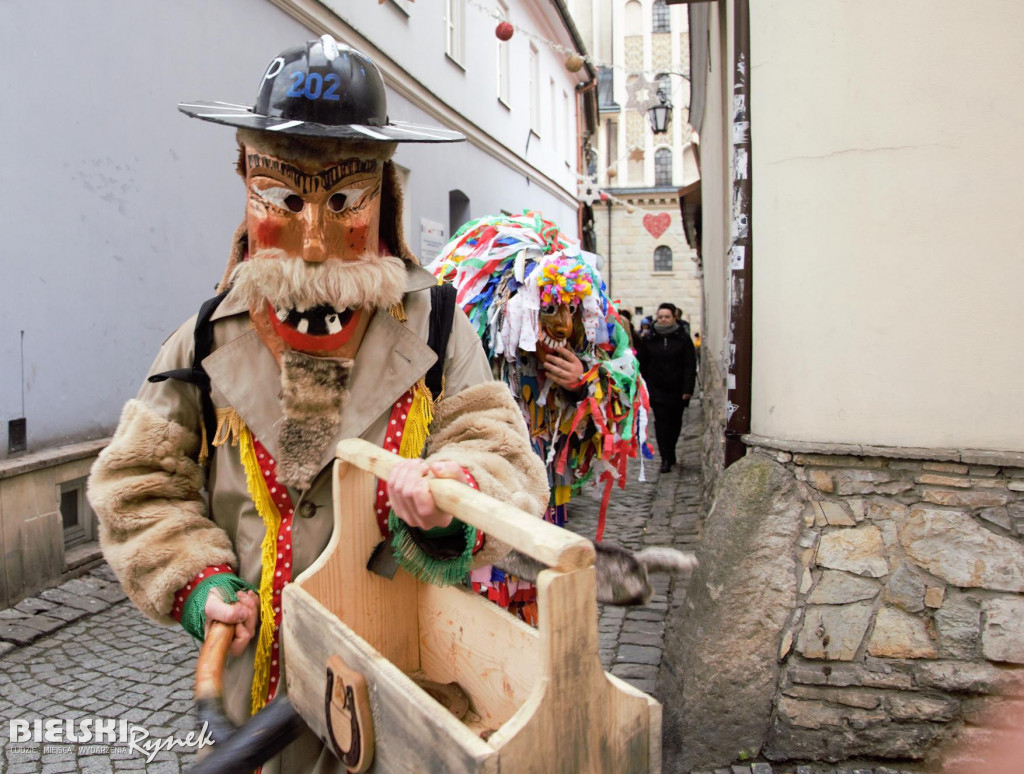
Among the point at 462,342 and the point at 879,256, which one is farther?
the point at 879,256

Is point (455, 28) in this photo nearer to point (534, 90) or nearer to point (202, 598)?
point (534, 90)

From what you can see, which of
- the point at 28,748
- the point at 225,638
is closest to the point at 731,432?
the point at 225,638

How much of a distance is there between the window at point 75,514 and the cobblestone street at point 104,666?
24 cm

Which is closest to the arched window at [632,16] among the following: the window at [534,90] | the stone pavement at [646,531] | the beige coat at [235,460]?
the window at [534,90]

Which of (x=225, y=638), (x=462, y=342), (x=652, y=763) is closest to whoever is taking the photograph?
(x=652, y=763)

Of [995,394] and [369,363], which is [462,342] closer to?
[369,363]

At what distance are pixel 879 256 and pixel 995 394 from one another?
0.60 m

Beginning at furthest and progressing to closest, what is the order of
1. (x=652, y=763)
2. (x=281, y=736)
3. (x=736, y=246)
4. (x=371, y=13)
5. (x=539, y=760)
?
(x=371, y=13)
(x=736, y=246)
(x=281, y=736)
(x=652, y=763)
(x=539, y=760)

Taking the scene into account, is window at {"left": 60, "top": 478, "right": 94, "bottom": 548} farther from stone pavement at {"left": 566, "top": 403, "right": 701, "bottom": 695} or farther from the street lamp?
the street lamp

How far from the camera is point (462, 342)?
6.52 feet

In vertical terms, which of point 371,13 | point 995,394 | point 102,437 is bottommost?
point 102,437

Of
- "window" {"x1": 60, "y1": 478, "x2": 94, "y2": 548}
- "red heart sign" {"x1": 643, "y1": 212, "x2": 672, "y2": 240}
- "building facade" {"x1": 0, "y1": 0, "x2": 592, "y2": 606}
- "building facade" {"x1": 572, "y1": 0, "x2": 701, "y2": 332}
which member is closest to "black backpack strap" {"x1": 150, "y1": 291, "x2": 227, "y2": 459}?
"building facade" {"x1": 0, "y1": 0, "x2": 592, "y2": 606}

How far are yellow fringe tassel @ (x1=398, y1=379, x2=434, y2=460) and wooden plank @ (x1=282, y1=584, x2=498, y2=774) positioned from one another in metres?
0.39

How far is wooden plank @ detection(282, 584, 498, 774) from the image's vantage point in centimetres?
108
